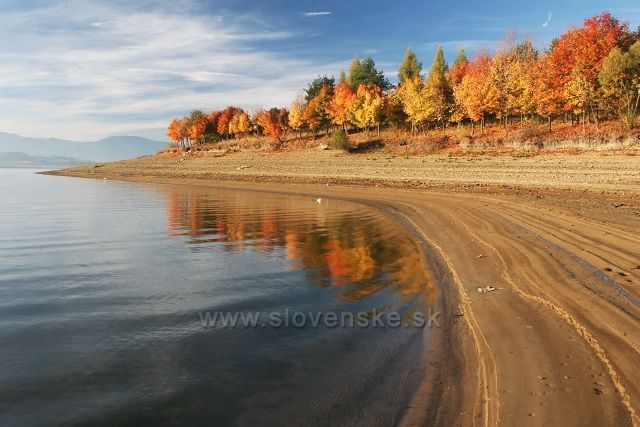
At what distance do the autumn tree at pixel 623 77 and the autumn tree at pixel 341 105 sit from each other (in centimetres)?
3769

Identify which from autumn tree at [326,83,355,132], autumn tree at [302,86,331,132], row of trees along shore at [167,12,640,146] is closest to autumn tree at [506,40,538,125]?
row of trees along shore at [167,12,640,146]

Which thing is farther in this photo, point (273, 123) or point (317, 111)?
point (273, 123)

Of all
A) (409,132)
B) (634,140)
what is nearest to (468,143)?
(634,140)

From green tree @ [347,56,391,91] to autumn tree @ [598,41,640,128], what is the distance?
46.4m

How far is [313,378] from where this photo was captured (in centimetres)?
564

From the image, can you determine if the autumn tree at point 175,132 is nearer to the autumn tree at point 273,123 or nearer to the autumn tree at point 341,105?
the autumn tree at point 273,123

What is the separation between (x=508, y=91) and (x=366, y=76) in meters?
36.9

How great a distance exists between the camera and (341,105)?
243 ft

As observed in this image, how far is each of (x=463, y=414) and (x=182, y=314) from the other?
535cm

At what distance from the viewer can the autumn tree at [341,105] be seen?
72.8 metres

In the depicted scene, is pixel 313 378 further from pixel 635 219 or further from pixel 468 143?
pixel 468 143

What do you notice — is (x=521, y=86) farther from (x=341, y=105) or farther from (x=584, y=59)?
(x=341, y=105)

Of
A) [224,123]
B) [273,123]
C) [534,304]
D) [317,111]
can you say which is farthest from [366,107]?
[534,304]

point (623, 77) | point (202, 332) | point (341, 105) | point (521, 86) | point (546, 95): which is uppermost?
point (341, 105)
